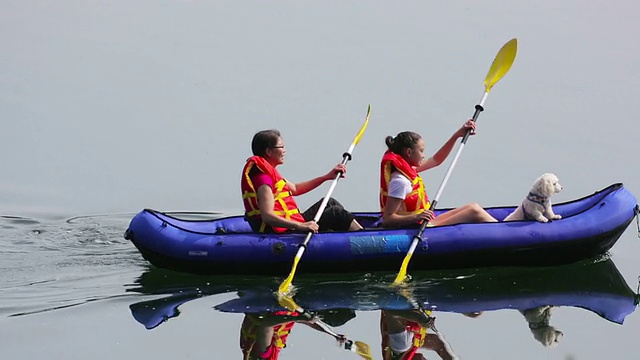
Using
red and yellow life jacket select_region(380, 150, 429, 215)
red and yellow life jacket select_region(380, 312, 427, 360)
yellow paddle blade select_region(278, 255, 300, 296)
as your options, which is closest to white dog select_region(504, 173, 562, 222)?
red and yellow life jacket select_region(380, 150, 429, 215)

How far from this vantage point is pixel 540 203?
802 centimetres

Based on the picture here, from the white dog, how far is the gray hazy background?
1906 millimetres

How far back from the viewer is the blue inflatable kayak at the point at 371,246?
25.6ft

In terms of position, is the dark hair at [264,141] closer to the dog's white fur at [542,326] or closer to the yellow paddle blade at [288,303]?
the yellow paddle blade at [288,303]

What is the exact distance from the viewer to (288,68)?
1325 centimetres

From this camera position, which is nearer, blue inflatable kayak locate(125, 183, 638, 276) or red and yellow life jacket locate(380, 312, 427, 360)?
red and yellow life jacket locate(380, 312, 427, 360)

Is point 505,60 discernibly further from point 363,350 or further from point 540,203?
point 363,350

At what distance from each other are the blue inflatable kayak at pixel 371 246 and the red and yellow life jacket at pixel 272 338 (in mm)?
693

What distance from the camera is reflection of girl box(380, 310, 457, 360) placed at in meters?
6.55

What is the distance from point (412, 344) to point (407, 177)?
1646 mm

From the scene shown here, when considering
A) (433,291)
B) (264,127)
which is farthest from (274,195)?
(264,127)

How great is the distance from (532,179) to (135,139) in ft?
12.1

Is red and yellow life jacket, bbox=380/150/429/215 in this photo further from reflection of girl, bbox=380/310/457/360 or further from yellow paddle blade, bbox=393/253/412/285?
reflection of girl, bbox=380/310/457/360

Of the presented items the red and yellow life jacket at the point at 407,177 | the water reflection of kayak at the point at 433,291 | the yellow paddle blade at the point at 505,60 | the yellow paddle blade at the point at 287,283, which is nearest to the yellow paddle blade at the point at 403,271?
the water reflection of kayak at the point at 433,291
